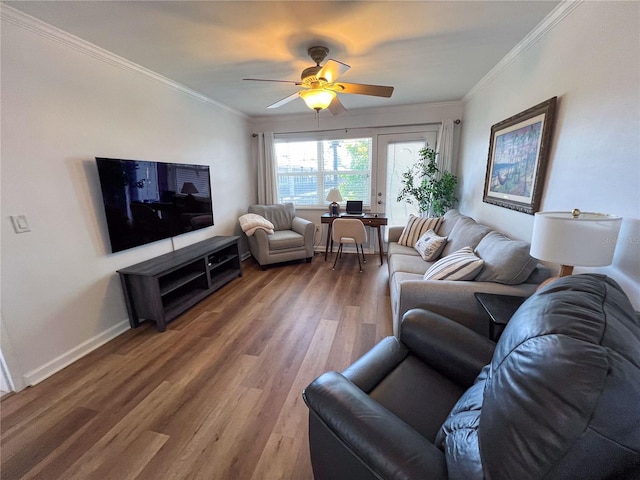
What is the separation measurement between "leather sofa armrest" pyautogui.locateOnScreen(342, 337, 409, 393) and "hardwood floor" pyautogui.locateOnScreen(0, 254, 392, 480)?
0.54 meters

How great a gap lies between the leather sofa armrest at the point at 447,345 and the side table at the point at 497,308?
Answer: 0.70 ft

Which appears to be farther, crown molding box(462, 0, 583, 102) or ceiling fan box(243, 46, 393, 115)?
ceiling fan box(243, 46, 393, 115)

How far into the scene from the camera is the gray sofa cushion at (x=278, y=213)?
4371mm

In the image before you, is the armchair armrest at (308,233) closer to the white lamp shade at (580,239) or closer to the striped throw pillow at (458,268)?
the striped throw pillow at (458,268)

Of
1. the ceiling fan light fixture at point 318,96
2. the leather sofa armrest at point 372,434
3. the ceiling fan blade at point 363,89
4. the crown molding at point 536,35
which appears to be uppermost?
the crown molding at point 536,35

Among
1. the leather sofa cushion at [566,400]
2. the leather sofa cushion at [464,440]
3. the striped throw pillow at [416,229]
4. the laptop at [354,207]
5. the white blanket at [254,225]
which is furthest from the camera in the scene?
the laptop at [354,207]

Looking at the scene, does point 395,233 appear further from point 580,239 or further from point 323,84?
point 580,239

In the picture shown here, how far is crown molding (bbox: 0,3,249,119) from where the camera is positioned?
167cm

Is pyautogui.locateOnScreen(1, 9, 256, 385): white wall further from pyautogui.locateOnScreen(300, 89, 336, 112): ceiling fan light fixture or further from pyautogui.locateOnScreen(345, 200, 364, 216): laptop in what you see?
pyautogui.locateOnScreen(345, 200, 364, 216): laptop

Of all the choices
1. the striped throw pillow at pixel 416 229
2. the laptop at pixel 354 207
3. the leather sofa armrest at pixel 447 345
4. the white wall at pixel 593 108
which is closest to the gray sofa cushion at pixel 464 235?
the white wall at pixel 593 108

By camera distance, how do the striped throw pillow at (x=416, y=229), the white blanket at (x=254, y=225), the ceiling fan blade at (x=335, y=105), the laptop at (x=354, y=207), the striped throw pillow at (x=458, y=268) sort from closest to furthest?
1. the striped throw pillow at (x=458, y=268)
2. the ceiling fan blade at (x=335, y=105)
3. the striped throw pillow at (x=416, y=229)
4. the white blanket at (x=254, y=225)
5. the laptop at (x=354, y=207)

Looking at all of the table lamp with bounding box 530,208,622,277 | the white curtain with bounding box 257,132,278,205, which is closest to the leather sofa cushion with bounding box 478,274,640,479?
the table lamp with bounding box 530,208,622,277

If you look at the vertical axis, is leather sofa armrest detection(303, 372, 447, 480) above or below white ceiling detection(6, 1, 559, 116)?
below

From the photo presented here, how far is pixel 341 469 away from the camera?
2.96ft
